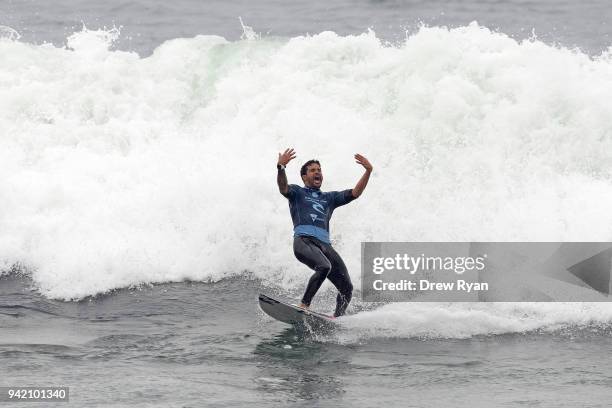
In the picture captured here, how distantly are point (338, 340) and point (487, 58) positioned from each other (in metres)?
6.76

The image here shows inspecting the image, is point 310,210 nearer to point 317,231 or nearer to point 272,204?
point 317,231

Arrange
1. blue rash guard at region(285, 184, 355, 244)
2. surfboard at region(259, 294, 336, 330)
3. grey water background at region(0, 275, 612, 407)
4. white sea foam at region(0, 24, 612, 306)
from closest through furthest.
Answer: grey water background at region(0, 275, 612, 407) → surfboard at region(259, 294, 336, 330) → blue rash guard at region(285, 184, 355, 244) → white sea foam at region(0, 24, 612, 306)

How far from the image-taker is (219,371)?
8.80 m

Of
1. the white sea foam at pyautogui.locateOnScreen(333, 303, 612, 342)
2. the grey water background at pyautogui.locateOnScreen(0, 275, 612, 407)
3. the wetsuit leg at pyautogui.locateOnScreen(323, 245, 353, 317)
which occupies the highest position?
the wetsuit leg at pyautogui.locateOnScreen(323, 245, 353, 317)

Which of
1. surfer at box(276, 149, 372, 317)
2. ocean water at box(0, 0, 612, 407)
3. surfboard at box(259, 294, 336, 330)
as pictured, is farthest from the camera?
surfer at box(276, 149, 372, 317)

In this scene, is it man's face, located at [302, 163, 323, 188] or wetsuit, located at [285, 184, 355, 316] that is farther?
man's face, located at [302, 163, 323, 188]

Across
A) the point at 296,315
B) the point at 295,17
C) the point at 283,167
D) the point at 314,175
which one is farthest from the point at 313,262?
the point at 295,17

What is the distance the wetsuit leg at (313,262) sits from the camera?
33.4 ft

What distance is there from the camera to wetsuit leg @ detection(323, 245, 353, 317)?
10375 mm

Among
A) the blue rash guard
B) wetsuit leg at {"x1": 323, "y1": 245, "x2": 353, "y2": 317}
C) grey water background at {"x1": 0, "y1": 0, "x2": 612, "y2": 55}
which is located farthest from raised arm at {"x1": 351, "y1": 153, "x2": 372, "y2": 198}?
grey water background at {"x1": 0, "y1": 0, "x2": 612, "y2": 55}

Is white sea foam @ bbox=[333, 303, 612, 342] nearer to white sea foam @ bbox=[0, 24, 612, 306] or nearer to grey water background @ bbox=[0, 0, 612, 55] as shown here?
white sea foam @ bbox=[0, 24, 612, 306]

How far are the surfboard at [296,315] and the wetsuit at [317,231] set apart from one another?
0.37 meters

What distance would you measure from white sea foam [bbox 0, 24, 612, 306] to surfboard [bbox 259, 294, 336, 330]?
4.40ft

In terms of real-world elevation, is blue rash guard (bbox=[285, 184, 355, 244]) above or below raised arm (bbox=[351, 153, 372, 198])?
below
